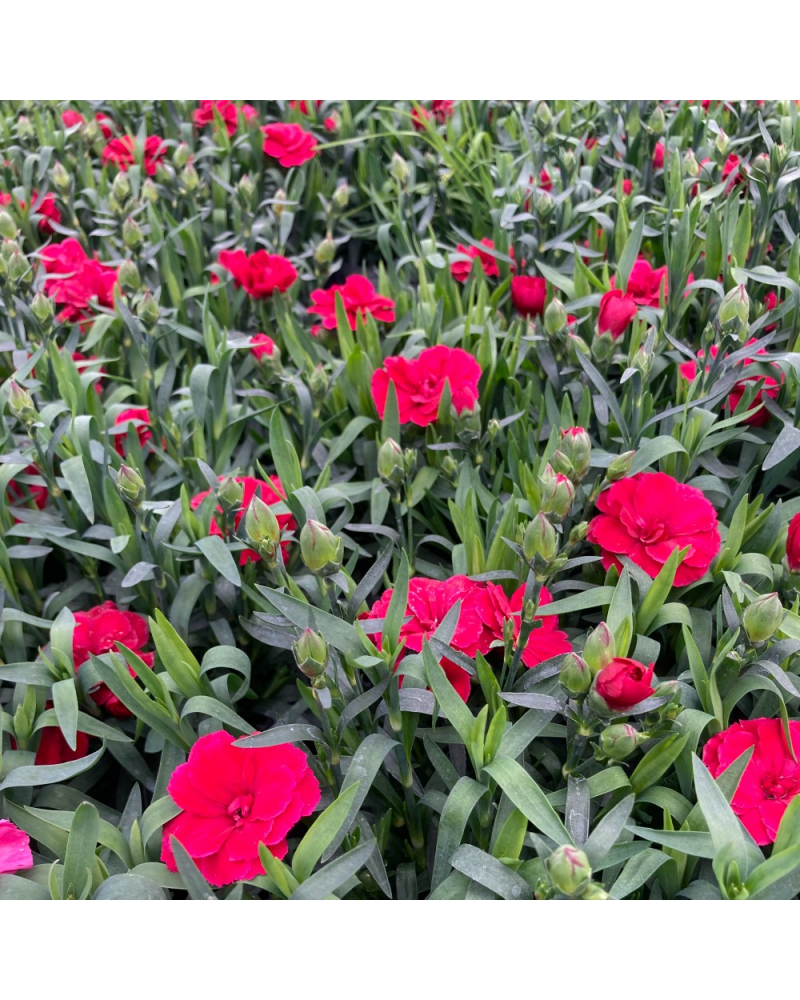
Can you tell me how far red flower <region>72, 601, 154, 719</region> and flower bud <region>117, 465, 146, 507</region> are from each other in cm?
15

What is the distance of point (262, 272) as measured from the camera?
1.36 meters

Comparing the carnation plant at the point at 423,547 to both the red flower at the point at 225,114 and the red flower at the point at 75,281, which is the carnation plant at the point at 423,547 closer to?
the red flower at the point at 75,281

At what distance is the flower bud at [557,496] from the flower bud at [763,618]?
0.60 ft

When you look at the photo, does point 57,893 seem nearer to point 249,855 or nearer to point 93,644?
point 249,855

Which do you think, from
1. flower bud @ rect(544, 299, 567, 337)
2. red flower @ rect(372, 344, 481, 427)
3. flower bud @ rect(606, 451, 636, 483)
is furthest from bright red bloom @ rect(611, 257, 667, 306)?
flower bud @ rect(606, 451, 636, 483)

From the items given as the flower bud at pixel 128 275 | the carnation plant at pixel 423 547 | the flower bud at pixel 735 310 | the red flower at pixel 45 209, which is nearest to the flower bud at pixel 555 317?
the carnation plant at pixel 423 547

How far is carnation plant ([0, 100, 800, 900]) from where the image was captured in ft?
2.33

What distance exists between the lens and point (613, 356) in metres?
1.11

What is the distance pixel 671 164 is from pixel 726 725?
997mm

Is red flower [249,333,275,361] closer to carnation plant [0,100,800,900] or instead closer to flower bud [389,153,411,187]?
carnation plant [0,100,800,900]

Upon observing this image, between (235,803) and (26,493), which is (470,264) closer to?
(26,493)

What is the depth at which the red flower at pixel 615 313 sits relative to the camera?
1040 mm

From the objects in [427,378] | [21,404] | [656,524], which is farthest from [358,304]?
[656,524]
